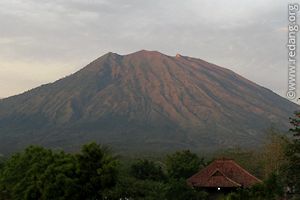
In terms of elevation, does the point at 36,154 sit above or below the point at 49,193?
above

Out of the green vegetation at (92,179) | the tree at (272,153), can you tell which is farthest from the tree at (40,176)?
the tree at (272,153)

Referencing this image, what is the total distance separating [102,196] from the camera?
73.1 ft

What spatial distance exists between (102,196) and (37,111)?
4385 inches

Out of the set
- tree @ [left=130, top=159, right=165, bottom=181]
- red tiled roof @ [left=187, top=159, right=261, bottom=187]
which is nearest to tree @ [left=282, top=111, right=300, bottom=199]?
red tiled roof @ [left=187, top=159, right=261, bottom=187]

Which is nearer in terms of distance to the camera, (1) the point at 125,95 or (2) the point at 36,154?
(2) the point at 36,154

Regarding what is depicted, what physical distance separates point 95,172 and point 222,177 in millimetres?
12190

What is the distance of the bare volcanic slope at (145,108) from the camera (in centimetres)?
10525

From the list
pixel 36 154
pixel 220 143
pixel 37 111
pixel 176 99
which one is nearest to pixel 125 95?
pixel 176 99

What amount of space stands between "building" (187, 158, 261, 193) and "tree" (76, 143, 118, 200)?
1108cm

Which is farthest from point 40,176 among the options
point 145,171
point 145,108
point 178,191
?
point 145,108

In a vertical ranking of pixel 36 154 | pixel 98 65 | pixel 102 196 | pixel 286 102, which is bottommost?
pixel 102 196

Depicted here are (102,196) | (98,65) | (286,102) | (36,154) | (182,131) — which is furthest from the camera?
(98,65)

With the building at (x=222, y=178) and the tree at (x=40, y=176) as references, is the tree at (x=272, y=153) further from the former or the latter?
the tree at (x=40, y=176)

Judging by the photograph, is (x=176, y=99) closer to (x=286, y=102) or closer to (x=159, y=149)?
(x=286, y=102)
